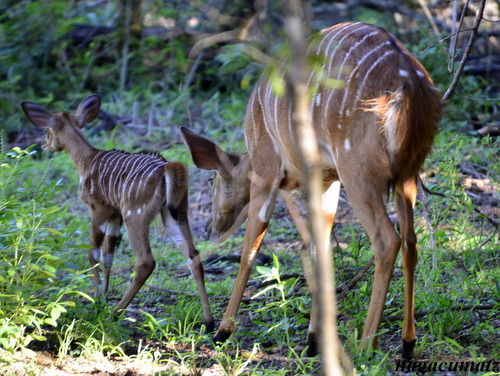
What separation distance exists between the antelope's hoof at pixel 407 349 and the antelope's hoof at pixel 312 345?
47 centimetres

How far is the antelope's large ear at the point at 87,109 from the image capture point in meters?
6.50

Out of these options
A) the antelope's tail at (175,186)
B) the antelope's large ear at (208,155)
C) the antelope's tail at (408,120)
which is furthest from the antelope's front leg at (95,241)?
the antelope's tail at (408,120)

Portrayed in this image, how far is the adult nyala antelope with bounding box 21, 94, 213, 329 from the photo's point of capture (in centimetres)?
489

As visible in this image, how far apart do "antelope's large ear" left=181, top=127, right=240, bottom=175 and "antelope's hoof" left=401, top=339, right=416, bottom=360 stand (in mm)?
1868

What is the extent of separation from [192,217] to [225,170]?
1851mm

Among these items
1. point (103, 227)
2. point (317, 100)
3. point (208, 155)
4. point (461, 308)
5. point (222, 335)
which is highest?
point (317, 100)

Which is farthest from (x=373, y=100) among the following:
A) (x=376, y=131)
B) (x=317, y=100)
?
(x=317, y=100)

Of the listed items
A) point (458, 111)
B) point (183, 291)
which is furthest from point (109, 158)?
point (458, 111)

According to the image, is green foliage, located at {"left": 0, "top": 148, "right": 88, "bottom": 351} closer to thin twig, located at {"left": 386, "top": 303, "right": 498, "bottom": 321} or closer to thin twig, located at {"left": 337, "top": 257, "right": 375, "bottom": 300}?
thin twig, located at {"left": 337, "top": 257, "right": 375, "bottom": 300}

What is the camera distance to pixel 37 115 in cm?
634

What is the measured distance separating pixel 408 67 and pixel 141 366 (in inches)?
71.5

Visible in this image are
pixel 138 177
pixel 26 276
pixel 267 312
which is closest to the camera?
pixel 26 276

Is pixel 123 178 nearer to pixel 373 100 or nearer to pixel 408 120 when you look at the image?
pixel 373 100

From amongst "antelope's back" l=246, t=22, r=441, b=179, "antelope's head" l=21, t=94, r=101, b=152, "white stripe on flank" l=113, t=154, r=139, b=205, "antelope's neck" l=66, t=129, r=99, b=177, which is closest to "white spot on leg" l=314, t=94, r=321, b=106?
"antelope's back" l=246, t=22, r=441, b=179
